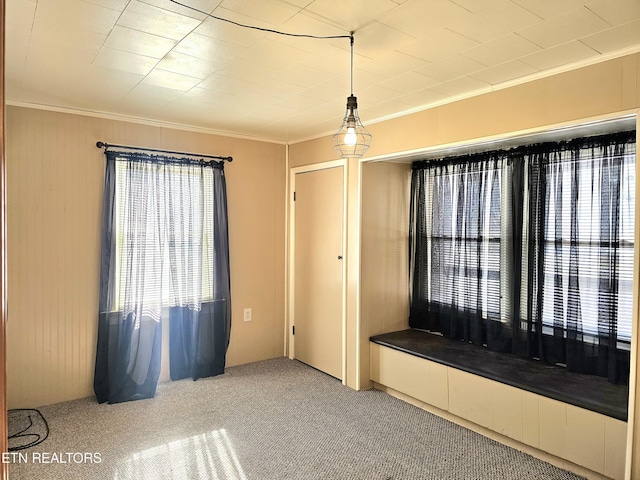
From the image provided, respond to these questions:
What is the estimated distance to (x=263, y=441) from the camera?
292 cm

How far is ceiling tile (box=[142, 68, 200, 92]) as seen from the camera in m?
2.61

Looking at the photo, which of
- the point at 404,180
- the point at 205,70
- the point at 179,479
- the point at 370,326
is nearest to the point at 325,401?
the point at 370,326

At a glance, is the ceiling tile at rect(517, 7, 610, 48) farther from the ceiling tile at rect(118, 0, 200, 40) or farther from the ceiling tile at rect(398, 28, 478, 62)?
the ceiling tile at rect(118, 0, 200, 40)

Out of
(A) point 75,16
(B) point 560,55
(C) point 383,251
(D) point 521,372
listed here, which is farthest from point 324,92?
(D) point 521,372

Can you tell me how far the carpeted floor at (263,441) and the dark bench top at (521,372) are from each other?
456 mm

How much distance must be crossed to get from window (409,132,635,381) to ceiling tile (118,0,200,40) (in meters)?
2.55

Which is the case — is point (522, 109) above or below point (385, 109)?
below

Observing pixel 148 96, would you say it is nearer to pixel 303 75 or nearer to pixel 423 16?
pixel 303 75

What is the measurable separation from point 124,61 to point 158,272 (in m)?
1.95

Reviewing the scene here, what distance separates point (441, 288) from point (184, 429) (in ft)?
Answer: 8.01

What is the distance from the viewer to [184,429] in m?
3.09

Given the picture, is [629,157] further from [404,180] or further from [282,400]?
[282,400]

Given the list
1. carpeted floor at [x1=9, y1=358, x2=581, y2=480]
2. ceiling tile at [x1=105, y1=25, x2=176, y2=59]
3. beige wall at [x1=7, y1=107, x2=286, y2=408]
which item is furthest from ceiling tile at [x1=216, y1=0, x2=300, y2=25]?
carpeted floor at [x1=9, y1=358, x2=581, y2=480]

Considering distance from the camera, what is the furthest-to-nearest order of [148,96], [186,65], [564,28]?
[148,96], [186,65], [564,28]
